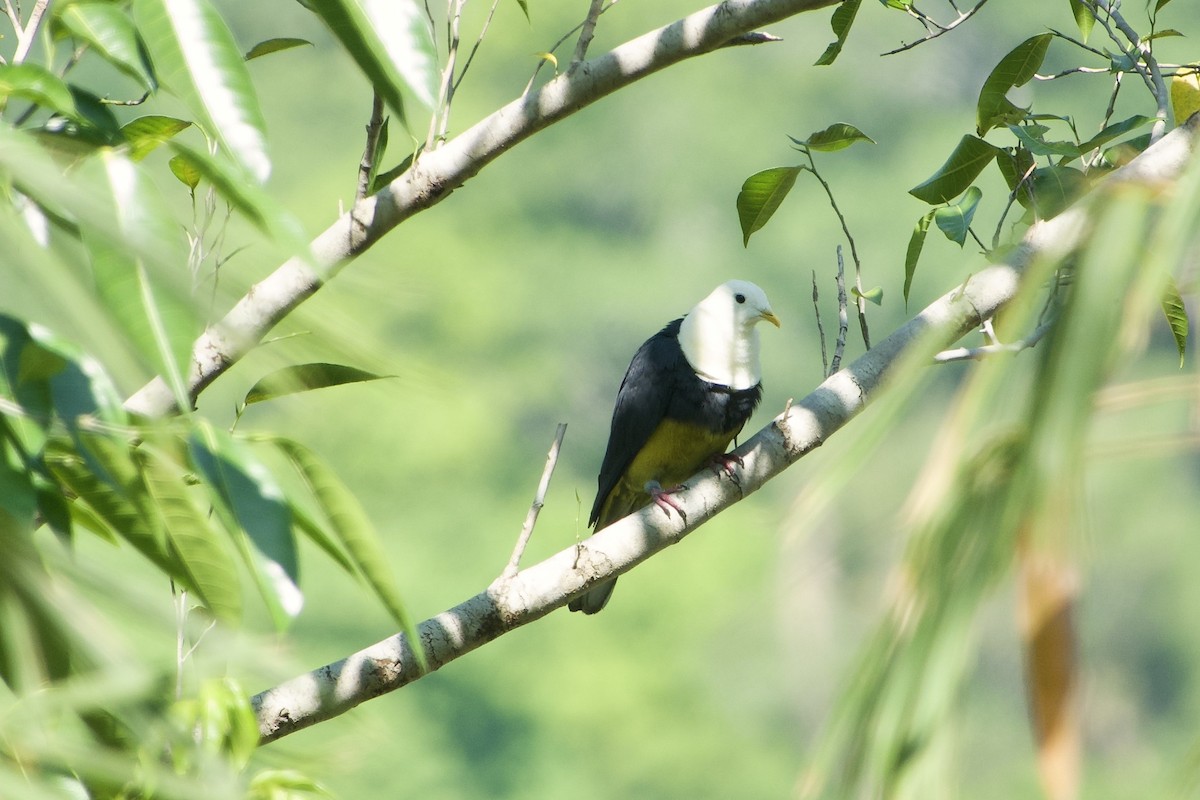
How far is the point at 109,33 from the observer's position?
747mm

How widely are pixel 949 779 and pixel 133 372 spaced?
0.35 metres

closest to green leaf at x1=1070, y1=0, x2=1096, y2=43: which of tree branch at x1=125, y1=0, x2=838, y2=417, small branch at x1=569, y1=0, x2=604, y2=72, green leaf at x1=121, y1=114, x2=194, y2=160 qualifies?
tree branch at x1=125, y1=0, x2=838, y2=417

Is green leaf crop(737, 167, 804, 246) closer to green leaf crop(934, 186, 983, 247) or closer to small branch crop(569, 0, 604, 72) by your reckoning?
green leaf crop(934, 186, 983, 247)

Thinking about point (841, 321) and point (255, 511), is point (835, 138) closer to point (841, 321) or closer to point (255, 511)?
point (841, 321)

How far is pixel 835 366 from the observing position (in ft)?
6.22

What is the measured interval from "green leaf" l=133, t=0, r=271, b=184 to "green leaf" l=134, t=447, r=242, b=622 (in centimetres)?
19

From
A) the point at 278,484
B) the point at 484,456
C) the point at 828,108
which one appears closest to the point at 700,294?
the point at 484,456

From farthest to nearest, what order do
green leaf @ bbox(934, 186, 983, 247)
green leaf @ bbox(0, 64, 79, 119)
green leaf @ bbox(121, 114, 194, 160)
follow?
green leaf @ bbox(934, 186, 983, 247)
green leaf @ bbox(121, 114, 194, 160)
green leaf @ bbox(0, 64, 79, 119)

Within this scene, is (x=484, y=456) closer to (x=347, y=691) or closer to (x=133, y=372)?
(x=347, y=691)

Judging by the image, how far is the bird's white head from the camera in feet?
9.45

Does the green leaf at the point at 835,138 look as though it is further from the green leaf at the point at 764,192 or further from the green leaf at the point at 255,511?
the green leaf at the point at 255,511

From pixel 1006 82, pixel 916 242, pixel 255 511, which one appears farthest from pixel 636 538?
pixel 255 511

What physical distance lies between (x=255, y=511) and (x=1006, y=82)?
1.61 metres

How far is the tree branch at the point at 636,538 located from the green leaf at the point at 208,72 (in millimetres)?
718
